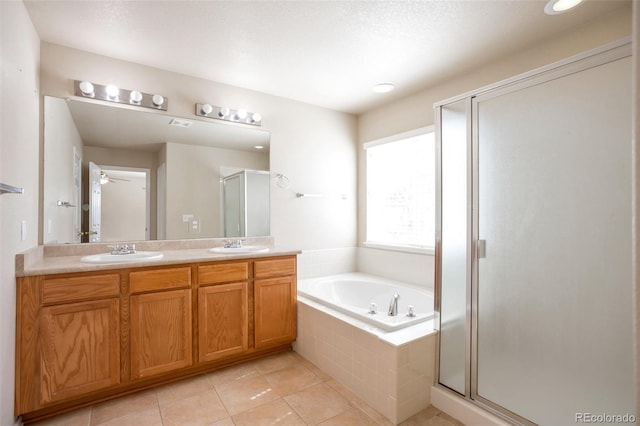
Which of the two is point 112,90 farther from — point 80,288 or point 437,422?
point 437,422

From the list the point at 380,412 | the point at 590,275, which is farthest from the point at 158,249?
the point at 590,275

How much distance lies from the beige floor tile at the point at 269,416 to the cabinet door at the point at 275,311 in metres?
0.64

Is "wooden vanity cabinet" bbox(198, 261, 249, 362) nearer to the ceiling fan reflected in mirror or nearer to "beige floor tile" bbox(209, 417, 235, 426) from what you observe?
"beige floor tile" bbox(209, 417, 235, 426)

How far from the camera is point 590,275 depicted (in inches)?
58.2

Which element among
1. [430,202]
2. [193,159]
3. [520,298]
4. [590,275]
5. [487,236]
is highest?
[193,159]

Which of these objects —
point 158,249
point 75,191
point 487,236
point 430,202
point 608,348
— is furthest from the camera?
point 430,202

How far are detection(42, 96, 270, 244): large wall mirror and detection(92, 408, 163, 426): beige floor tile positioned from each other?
50.0 inches

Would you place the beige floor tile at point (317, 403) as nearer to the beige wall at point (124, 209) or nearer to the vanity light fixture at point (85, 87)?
the beige wall at point (124, 209)

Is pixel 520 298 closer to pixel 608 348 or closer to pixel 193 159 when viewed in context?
pixel 608 348

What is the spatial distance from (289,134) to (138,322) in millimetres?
2207

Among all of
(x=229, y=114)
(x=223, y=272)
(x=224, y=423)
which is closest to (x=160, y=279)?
(x=223, y=272)

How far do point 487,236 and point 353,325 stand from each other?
1024 mm

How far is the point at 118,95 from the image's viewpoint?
2520mm

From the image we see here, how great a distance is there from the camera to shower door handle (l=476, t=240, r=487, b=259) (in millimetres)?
1854
